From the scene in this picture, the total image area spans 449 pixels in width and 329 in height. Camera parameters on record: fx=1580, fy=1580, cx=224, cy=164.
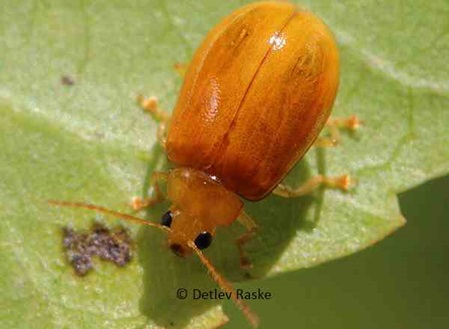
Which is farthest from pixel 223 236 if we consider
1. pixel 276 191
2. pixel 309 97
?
pixel 309 97

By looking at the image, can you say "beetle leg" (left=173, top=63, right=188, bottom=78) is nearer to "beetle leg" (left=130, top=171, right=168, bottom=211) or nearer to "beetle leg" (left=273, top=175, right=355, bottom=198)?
"beetle leg" (left=130, top=171, right=168, bottom=211)

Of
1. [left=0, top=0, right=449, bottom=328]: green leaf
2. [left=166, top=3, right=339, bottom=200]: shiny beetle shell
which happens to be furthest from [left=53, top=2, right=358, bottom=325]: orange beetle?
[left=0, top=0, right=449, bottom=328]: green leaf

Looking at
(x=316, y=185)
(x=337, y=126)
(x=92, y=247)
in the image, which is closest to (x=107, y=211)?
(x=92, y=247)

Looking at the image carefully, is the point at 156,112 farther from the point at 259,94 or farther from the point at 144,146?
the point at 259,94

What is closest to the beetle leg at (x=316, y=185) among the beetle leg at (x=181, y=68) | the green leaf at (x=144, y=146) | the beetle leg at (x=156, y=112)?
the green leaf at (x=144, y=146)

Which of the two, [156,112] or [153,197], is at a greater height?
[156,112]

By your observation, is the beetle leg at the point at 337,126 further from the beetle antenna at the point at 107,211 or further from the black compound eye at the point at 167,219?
the beetle antenna at the point at 107,211

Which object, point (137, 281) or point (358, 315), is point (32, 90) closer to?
point (137, 281)
